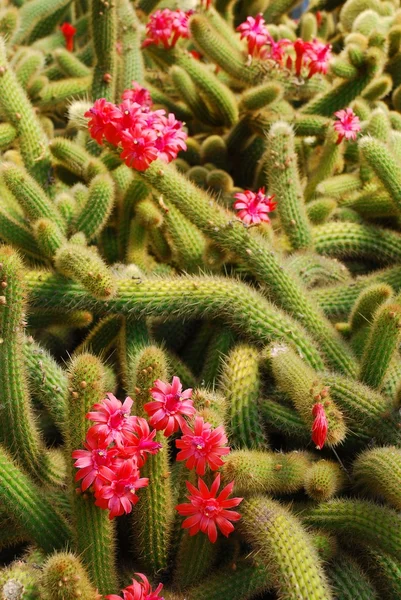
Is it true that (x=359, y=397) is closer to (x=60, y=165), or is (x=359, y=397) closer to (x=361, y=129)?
(x=361, y=129)

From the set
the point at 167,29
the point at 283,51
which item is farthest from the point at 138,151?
the point at 283,51

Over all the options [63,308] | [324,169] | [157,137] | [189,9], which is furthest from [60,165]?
[189,9]

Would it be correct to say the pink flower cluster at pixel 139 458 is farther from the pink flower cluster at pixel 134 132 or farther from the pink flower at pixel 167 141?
the pink flower at pixel 167 141

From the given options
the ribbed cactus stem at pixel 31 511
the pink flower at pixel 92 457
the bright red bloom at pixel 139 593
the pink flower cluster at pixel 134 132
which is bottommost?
the ribbed cactus stem at pixel 31 511

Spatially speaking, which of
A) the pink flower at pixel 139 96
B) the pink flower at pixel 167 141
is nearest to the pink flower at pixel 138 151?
the pink flower at pixel 167 141

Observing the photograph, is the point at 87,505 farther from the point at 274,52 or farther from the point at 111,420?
the point at 274,52
